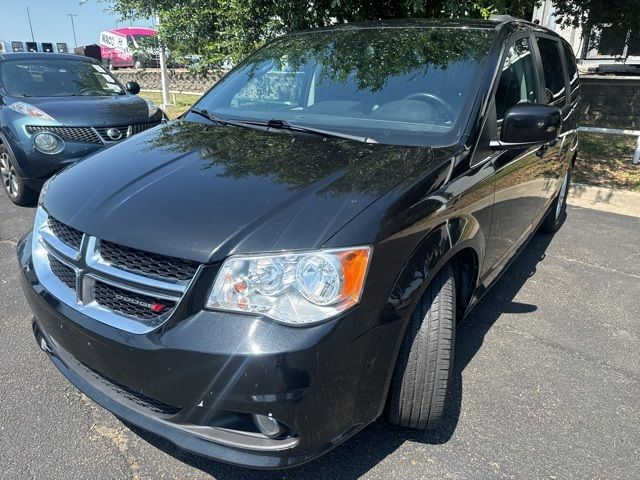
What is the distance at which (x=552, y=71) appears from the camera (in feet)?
12.5

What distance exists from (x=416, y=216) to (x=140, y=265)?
3.34ft

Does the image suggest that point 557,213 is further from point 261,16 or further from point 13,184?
point 13,184

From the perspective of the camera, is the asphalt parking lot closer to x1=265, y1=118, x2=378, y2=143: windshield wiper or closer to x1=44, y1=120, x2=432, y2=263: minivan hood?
x1=44, y1=120, x2=432, y2=263: minivan hood

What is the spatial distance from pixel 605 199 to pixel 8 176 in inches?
267

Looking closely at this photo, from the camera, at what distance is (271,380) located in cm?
155

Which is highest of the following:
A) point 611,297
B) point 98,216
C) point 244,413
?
point 98,216

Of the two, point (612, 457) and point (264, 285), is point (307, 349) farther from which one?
point (612, 457)

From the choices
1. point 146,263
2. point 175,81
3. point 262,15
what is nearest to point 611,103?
point 262,15

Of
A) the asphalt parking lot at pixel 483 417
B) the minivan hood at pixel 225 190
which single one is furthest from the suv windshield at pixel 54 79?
the minivan hood at pixel 225 190

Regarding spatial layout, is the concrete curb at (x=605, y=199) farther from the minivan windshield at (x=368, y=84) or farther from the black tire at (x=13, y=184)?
the black tire at (x=13, y=184)

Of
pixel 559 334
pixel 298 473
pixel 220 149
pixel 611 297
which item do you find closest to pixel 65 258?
pixel 220 149

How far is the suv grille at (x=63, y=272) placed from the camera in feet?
6.41

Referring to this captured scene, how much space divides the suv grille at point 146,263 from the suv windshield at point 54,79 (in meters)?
4.99

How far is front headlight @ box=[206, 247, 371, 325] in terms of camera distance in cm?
161
